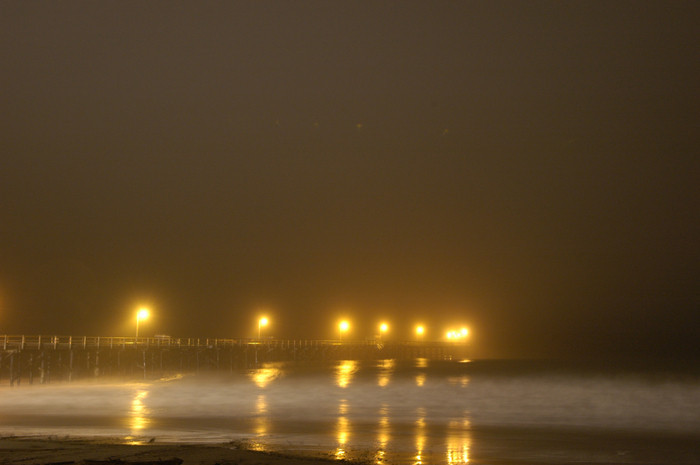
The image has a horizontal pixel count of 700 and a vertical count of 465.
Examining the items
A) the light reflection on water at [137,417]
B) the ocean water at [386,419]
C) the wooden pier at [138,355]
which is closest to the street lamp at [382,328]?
the wooden pier at [138,355]

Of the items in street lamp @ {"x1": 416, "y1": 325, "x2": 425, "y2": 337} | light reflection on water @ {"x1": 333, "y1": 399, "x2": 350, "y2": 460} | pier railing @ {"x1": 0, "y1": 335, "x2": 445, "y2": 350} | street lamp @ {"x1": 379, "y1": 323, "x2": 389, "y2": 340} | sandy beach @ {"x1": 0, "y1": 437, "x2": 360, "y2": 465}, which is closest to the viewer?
sandy beach @ {"x1": 0, "y1": 437, "x2": 360, "y2": 465}

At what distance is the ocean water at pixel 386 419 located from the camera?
2184 centimetres

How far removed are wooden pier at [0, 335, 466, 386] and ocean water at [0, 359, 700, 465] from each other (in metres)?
4.81

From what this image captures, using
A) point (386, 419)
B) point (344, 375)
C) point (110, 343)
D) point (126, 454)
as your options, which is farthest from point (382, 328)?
point (126, 454)

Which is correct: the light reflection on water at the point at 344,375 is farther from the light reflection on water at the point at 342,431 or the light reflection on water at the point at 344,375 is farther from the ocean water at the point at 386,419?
the light reflection on water at the point at 342,431

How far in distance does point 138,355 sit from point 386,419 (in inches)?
1698

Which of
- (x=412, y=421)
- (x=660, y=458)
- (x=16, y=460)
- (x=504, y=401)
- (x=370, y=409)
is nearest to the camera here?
(x=16, y=460)

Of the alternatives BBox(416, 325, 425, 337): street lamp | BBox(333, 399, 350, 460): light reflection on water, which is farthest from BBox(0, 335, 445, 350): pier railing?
BBox(416, 325, 425, 337): street lamp

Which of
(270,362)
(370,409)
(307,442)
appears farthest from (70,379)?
(270,362)

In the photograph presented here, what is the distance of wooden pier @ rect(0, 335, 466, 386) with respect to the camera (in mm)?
52100

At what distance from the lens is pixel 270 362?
338 ft

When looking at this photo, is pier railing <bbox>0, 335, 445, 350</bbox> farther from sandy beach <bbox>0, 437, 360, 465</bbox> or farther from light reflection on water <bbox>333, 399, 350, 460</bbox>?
sandy beach <bbox>0, 437, 360, 465</bbox>

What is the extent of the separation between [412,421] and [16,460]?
18223mm

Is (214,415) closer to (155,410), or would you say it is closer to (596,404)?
(155,410)
